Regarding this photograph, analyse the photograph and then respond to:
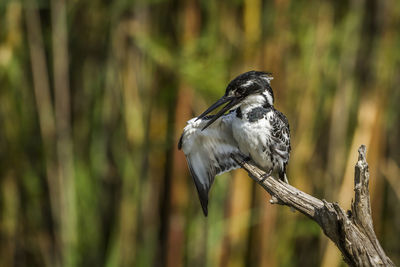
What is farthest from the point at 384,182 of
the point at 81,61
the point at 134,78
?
the point at 81,61

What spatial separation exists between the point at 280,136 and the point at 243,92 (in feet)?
0.68

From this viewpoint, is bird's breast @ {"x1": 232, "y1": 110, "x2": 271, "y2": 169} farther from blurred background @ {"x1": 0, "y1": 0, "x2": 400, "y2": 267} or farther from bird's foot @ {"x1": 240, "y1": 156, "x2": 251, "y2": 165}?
blurred background @ {"x1": 0, "y1": 0, "x2": 400, "y2": 267}

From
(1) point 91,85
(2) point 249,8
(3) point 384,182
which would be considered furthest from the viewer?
(3) point 384,182

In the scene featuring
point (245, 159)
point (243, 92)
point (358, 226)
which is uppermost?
point (243, 92)

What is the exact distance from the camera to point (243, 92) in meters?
1.74

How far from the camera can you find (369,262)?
1.29m

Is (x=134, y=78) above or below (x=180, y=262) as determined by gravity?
above

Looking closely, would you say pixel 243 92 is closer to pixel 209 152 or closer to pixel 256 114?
A: pixel 256 114

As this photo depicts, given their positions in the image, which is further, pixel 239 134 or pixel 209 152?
pixel 209 152

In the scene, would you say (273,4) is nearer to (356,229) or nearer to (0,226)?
(356,229)

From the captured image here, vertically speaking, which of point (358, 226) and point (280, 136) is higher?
point (280, 136)

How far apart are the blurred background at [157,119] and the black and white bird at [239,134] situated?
399mm

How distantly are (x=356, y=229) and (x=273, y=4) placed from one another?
1295mm

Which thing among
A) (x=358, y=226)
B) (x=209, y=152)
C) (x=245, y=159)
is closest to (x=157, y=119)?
(x=209, y=152)
